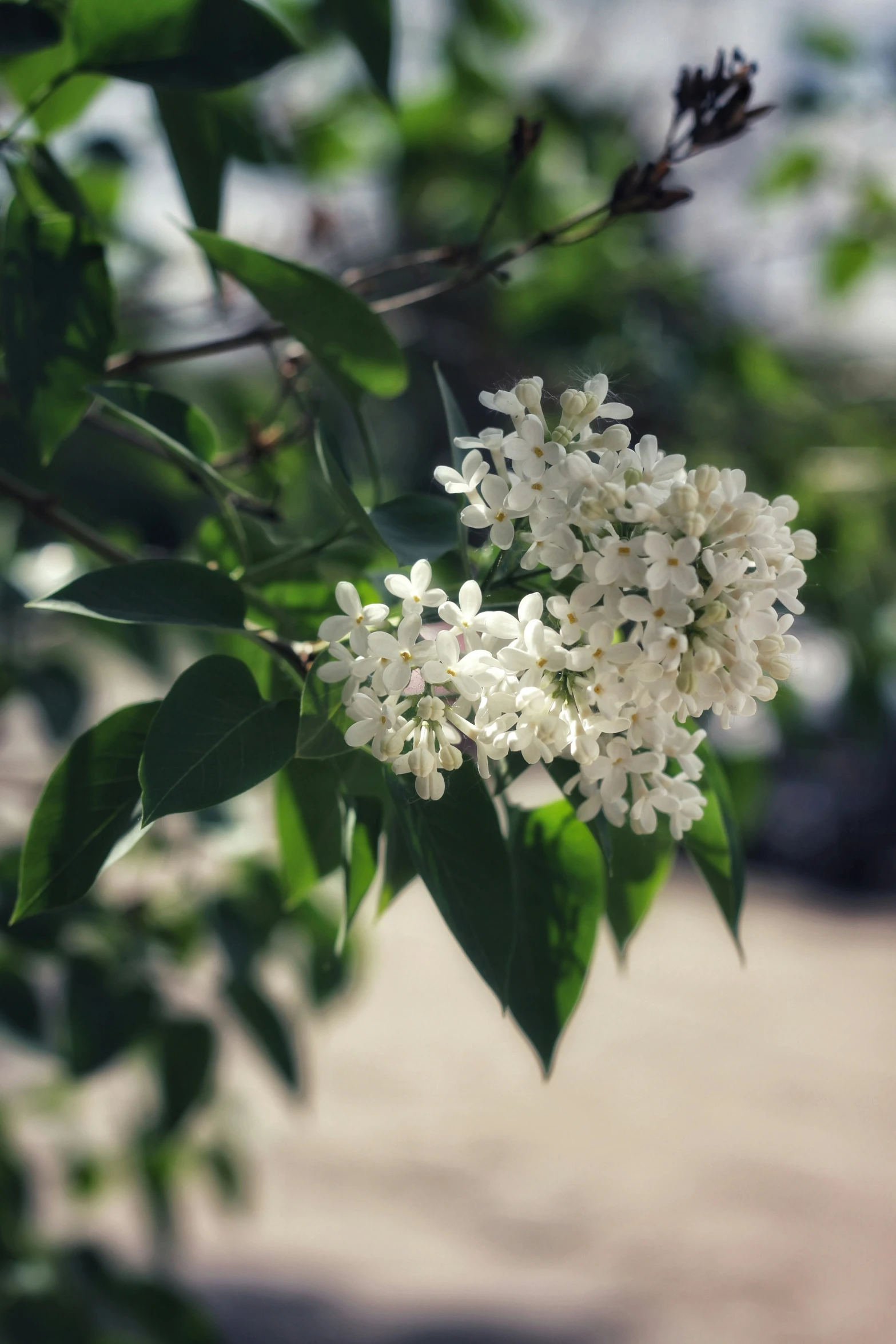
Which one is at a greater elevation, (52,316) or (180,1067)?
(52,316)

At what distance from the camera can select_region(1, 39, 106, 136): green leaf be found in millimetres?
686

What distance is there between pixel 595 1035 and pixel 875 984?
1397mm

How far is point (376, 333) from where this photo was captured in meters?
0.60

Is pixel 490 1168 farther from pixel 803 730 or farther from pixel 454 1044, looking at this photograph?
pixel 803 730

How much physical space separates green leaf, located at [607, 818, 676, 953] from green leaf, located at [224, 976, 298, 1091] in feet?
2.16

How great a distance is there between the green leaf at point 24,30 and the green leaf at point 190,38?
18 millimetres

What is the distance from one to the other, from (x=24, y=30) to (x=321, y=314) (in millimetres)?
213

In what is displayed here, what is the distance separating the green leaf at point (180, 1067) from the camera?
1064 millimetres

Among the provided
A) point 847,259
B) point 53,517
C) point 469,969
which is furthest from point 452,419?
point 469,969

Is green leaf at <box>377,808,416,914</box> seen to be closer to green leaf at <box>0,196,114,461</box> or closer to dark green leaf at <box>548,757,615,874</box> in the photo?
dark green leaf at <box>548,757,615,874</box>

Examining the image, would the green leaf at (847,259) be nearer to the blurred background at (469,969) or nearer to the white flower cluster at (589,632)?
the blurred background at (469,969)

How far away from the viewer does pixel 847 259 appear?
157 centimetres

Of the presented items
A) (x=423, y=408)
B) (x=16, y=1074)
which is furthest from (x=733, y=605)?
(x=16, y=1074)

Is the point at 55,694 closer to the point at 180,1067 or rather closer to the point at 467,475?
the point at 180,1067
